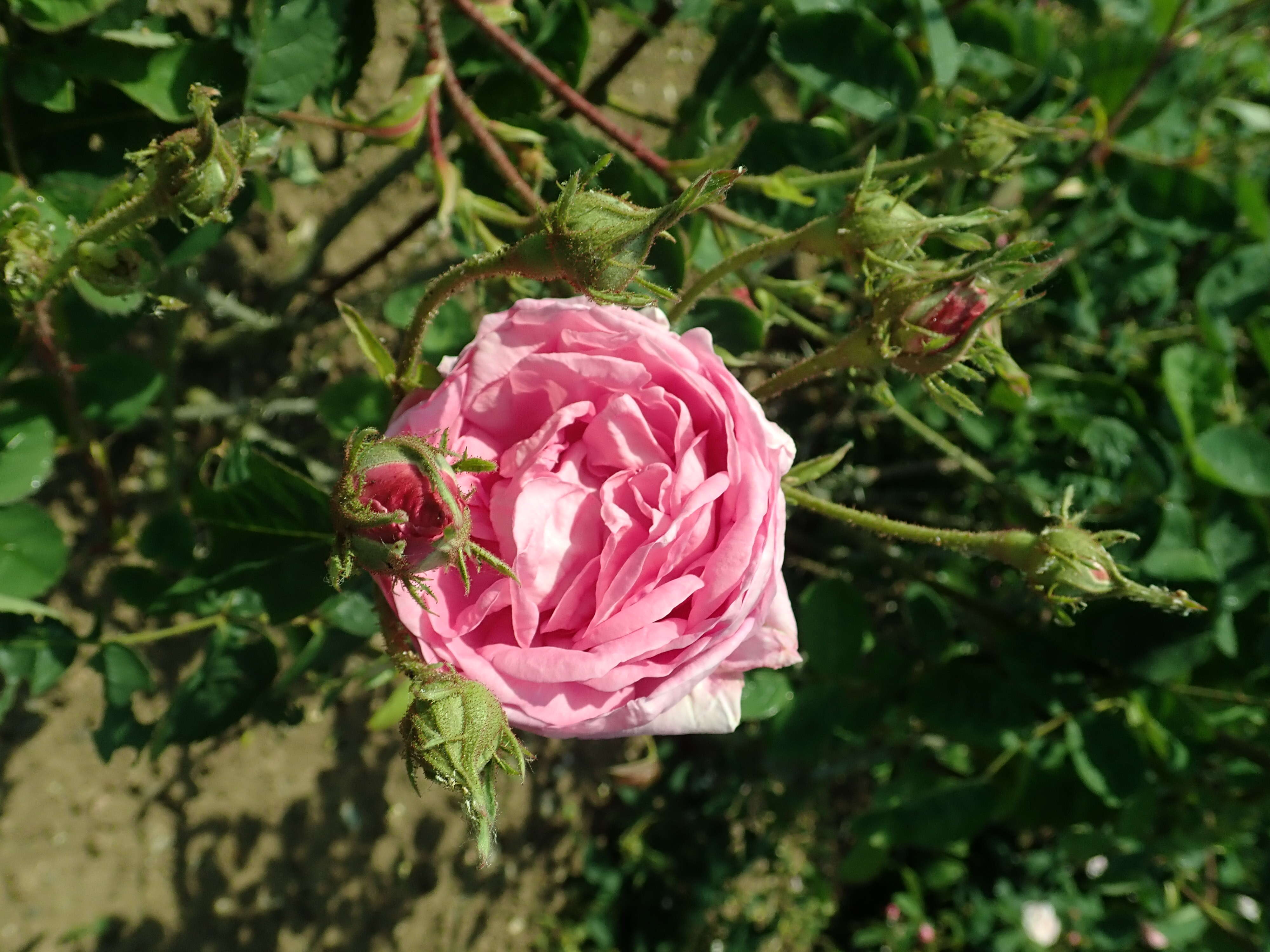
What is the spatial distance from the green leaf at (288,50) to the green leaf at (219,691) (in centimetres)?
82

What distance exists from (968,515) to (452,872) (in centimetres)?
201

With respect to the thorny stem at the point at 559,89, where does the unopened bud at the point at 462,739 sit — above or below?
below

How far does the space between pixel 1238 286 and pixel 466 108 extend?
179cm

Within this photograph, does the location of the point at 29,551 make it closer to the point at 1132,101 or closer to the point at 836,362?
the point at 836,362

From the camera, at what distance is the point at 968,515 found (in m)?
2.67

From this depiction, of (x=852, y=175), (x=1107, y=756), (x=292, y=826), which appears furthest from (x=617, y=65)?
(x=292, y=826)

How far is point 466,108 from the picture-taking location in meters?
1.27

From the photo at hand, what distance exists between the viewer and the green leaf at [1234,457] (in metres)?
1.73

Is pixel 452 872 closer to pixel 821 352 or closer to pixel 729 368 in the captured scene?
pixel 729 368

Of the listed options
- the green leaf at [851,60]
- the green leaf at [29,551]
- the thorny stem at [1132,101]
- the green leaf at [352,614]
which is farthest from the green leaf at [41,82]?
the thorny stem at [1132,101]

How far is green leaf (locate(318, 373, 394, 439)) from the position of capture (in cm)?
149

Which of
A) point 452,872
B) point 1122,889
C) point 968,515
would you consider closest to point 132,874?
point 452,872

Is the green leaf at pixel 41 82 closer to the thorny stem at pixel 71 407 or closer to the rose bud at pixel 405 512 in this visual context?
the thorny stem at pixel 71 407

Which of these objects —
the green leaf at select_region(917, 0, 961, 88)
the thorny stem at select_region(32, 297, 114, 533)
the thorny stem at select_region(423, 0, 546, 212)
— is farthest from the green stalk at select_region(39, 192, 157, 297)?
the green leaf at select_region(917, 0, 961, 88)
